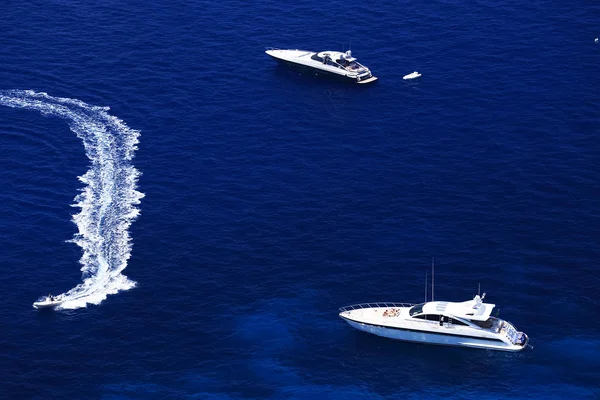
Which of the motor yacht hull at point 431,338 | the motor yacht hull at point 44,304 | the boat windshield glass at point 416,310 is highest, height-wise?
the motor yacht hull at point 44,304

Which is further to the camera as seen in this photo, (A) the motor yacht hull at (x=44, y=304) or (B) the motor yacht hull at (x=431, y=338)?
(A) the motor yacht hull at (x=44, y=304)

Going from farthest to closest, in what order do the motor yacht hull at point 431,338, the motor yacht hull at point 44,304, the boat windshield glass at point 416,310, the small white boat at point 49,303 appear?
1. the small white boat at point 49,303
2. the motor yacht hull at point 44,304
3. the boat windshield glass at point 416,310
4. the motor yacht hull at point 431,338

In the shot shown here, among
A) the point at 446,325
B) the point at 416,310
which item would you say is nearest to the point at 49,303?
the point at 416,310

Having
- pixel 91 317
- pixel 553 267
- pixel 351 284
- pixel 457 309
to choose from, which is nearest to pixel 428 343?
pixel 457 309

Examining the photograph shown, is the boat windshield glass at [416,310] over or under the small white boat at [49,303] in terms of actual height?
under

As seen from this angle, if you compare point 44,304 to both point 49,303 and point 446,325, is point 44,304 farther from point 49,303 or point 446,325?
point 446,325

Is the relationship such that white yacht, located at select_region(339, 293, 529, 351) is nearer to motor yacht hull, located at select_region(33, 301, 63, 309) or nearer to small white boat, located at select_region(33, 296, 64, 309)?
small white boat, located at select_region(33, 296, 64, 309)

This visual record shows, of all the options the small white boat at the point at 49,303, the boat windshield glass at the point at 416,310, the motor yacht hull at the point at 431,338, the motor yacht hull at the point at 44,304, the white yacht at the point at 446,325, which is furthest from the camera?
the small white boat at the point at 49,303

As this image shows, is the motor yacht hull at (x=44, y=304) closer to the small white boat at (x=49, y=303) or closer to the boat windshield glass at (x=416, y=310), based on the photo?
the small white boat at (x=49, y=303)

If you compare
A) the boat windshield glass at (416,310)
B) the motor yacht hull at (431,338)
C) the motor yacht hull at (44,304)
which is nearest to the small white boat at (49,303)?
the motor yacht hull at (44,304)
